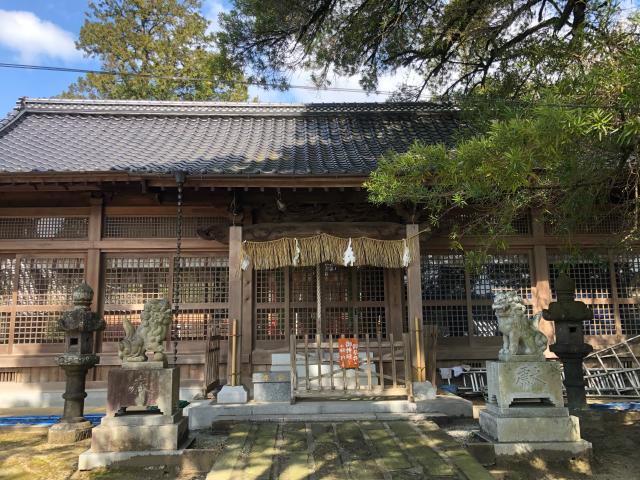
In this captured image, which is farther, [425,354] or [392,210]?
[392,210]

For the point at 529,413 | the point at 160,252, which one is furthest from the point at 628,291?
the point at 160,252

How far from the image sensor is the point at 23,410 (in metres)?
8.64

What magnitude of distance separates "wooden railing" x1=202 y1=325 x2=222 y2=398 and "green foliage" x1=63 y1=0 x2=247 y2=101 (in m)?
15.3

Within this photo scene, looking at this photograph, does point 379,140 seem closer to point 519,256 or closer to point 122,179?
point 519,256

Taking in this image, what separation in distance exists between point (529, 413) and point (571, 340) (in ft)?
7.66

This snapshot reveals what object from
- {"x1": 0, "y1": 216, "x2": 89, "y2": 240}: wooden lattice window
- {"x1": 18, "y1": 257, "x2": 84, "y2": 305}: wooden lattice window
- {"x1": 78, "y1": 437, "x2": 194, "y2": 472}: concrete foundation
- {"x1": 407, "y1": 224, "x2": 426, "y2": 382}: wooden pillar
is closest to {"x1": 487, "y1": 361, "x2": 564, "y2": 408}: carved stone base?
{"x1": 407, "y1": 224, "x2": 426, "y2": 382}: wooden pillar

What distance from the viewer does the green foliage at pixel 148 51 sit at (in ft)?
70.5

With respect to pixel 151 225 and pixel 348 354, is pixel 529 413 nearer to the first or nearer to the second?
pixel 348 354

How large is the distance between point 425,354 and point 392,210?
2900 millimetres

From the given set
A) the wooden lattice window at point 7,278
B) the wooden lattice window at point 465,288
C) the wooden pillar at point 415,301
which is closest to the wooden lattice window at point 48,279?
the wooden lattice window at point 7,278

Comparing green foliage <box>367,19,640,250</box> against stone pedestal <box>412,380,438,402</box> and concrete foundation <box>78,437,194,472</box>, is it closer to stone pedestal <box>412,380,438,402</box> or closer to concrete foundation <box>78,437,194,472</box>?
stone pedestal <box>412,380,438,402</box>

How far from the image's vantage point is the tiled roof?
8.95 m

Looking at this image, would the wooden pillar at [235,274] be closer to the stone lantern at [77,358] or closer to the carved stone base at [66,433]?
the stone lantern at [77,358]

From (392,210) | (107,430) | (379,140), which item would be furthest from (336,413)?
(379,140)
